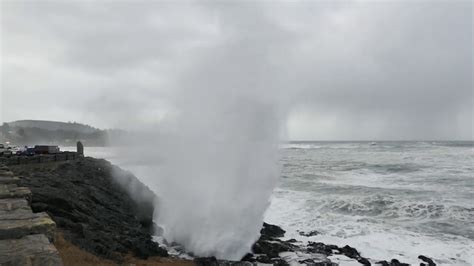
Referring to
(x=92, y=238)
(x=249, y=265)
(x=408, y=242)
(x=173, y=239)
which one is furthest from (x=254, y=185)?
(x=92, y=238)

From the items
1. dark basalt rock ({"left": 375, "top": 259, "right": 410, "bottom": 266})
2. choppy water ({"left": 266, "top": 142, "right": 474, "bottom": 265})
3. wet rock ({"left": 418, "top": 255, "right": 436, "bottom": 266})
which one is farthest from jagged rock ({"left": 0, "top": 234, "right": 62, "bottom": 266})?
choppy water ({"left": 266, "top": 142, "right": 474, "bottom": 265})

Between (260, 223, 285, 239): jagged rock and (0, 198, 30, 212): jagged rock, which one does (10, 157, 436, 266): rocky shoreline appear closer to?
(260, 223, 285, 239): jagged rock

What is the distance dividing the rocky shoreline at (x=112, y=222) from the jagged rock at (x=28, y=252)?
648 centimetres

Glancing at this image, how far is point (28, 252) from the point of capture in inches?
128

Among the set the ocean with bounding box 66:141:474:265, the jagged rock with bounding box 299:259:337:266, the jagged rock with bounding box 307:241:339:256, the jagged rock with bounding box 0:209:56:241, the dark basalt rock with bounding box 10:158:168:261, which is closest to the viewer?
the jagged rock with bounding box 0:209:56:241

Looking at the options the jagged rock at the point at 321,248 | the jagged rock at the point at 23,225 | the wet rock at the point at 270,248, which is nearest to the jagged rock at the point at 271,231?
the wet rock at the point at 270,248

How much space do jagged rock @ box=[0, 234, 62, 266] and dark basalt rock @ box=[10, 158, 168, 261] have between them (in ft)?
21.7

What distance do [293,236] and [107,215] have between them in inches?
327

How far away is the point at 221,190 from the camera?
17.0 m

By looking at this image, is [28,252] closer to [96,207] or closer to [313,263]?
[313,263]

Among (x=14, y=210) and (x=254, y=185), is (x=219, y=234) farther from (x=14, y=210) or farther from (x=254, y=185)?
(x=14, y=210)

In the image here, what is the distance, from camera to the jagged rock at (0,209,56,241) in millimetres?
3912

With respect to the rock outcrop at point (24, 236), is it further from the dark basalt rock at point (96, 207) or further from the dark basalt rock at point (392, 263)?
the dark basalt rock at point (392, 263)

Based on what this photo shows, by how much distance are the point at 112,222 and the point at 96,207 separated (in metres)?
1.40
